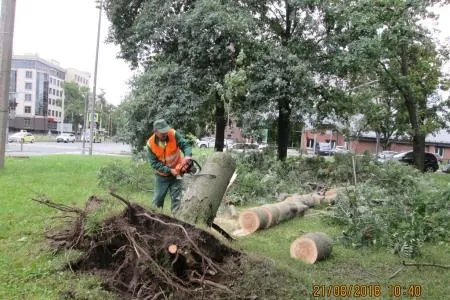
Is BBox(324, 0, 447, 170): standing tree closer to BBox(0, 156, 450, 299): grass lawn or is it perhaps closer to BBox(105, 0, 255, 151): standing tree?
BBox(105, 0, 255, 151): standing tree

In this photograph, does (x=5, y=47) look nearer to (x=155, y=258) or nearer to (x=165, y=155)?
(x=165, y=155)

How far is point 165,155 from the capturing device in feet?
21.9

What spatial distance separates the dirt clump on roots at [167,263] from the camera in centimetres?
408

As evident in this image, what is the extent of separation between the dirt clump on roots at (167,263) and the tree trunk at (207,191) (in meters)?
0.66

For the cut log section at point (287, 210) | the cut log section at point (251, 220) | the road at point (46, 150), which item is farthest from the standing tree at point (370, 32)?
the road at point (46, 150)

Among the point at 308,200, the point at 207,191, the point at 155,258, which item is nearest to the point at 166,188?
the point at 207,191

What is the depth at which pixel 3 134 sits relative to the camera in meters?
14.0

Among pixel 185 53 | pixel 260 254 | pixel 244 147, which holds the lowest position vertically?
pixel 260 254

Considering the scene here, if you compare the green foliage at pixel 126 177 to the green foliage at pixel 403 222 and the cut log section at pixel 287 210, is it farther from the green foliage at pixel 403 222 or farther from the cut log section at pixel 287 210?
the green foliage at pixel 403 222

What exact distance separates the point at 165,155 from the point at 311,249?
2341 mm

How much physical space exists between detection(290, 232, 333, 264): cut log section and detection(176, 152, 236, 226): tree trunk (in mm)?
1269

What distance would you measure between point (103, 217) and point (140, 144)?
11.8 metres

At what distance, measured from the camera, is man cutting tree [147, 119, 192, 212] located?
21.6ft

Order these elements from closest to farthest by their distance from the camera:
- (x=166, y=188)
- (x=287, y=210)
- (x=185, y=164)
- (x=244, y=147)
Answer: (x=185, y=164), (x=166, y=188), (x=287, y=210), (x=244, y=147)
